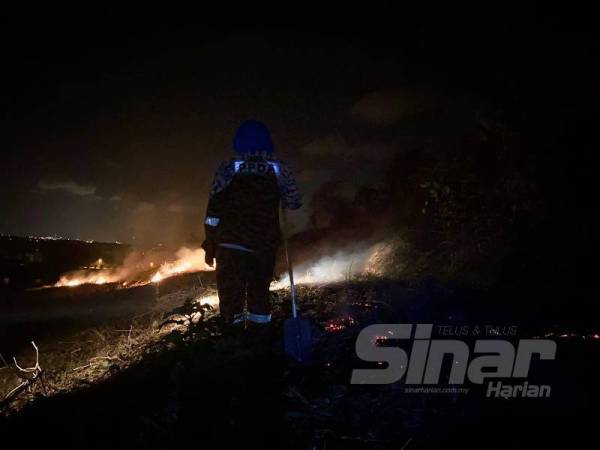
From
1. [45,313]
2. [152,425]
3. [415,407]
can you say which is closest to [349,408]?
[415,407]

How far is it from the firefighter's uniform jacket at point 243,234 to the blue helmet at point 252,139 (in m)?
0.11

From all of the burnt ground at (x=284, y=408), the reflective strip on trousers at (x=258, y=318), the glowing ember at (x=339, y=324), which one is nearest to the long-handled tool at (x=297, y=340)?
the burnt ground at (x=284, y=408)

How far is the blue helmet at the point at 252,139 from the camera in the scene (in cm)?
523

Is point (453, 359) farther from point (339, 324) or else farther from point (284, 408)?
point (284, 408)

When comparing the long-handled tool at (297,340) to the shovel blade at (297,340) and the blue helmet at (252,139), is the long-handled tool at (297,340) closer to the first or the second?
the shovel blade at (297,340)

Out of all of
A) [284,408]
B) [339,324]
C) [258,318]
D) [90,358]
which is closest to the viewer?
[284,408]

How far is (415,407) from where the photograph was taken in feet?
9.75

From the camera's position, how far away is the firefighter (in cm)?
507

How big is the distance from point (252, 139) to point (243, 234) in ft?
4.70

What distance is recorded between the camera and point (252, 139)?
17.2 feet

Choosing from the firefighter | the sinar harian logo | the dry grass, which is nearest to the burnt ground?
the sinar harian logo

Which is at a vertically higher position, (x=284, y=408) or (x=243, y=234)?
(x=243, y=234)

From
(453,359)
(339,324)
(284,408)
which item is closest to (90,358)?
(339,324)

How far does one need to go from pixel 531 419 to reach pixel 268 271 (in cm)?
348
